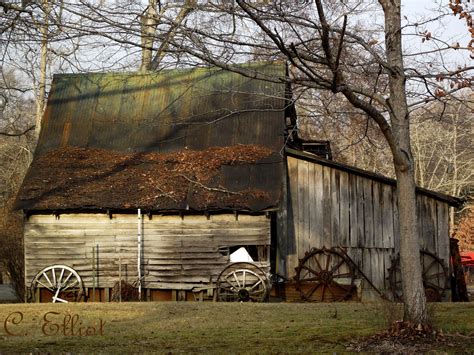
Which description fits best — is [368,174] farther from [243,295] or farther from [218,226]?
[243,295]

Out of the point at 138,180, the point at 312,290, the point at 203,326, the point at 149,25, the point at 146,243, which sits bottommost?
the point at 203,326

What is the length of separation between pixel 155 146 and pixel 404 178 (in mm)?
13626

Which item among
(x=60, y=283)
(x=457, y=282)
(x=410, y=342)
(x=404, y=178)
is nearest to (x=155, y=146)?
(x=60, y=283)

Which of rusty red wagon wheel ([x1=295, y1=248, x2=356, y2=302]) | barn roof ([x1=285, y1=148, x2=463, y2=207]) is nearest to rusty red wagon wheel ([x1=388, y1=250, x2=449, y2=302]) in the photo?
rusty red wagon wheel ([x1=295, y1=248, x2=356, y2=302])

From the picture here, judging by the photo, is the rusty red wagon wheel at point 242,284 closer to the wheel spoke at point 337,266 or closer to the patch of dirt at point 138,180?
the patch of dirt at point 138,180

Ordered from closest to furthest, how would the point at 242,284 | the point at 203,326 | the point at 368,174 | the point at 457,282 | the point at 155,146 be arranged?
1. the point at 203,326
2. the point at 242,284
3. the point at 368,174
4. the point at 457,282
5. the point at 155,146

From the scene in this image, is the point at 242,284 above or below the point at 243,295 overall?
above

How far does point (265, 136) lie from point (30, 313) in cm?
1003

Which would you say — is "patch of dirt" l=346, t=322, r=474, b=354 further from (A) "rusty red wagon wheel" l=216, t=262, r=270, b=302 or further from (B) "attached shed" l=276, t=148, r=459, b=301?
(B) "attached shed" l=276, t=148, r=459, b=301

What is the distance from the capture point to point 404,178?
1189 centimetres

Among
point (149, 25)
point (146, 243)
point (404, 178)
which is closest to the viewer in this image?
point (149, 25)

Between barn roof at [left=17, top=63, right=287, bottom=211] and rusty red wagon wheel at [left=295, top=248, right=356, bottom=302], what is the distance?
241 centimetres

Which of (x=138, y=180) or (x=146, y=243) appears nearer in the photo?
(x=146, y=243)

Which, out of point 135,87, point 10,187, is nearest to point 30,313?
point 135,87
